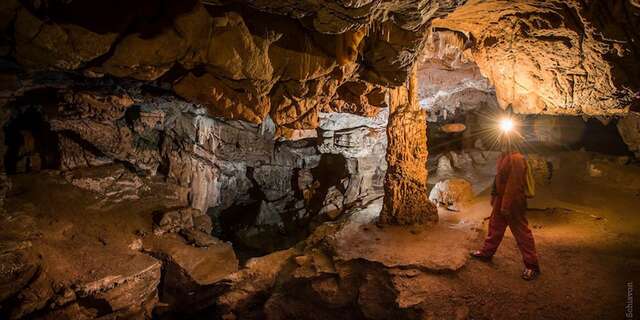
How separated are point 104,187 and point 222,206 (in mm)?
4406

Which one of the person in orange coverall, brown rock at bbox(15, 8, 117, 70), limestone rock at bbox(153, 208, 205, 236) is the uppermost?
brown rock at bbox(15, 8, 117, 70)

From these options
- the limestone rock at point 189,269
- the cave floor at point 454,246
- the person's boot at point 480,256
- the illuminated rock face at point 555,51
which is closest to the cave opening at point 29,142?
the cave floor at point 454,246

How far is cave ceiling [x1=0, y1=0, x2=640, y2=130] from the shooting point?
324 cm

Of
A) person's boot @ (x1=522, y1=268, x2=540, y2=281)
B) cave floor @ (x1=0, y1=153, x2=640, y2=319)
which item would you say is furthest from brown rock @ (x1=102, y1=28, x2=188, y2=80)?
person's boot @ (x1=522, y1=268, x2=540, y2=281)

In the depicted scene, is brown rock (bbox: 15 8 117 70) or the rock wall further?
the rock wall

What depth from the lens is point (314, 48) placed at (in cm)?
442

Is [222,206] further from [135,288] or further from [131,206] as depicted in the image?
[135,288]

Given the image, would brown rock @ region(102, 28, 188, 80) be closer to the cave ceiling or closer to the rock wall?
the cave ceiling

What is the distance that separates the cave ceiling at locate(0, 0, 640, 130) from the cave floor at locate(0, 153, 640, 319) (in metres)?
2.43

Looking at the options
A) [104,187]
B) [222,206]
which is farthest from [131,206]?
[222,206]

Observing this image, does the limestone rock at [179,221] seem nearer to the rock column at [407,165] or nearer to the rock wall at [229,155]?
the rock wall at [229,155]

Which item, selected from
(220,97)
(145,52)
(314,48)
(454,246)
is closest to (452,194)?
(454,246)

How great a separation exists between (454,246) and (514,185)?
5.68 ft

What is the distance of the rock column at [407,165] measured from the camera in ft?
21.8
